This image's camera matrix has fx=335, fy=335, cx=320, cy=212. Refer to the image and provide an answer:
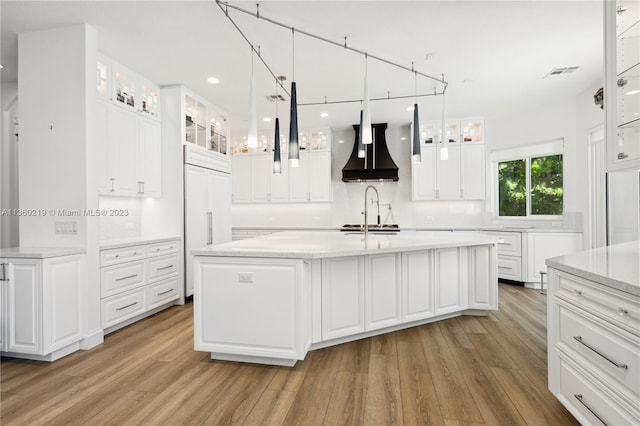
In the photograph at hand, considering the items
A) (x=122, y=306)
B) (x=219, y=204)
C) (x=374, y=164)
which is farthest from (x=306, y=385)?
(x=374, y=164)

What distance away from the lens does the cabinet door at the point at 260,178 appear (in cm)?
659

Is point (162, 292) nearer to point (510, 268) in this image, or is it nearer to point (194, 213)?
point (194, 213)

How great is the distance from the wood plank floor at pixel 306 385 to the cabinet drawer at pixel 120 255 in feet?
2.38

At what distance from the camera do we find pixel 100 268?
305 cm

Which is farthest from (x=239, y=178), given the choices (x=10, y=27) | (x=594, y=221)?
(x=594, y=221)

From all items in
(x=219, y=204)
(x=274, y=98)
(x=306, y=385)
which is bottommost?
(x=306, y=385)

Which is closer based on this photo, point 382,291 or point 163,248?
point 382,291

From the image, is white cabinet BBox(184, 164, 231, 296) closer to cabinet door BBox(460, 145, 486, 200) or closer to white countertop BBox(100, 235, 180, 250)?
white countertop BBox(100, 235, 180, 250)

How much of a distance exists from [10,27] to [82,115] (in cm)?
98

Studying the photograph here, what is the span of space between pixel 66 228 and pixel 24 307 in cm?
69

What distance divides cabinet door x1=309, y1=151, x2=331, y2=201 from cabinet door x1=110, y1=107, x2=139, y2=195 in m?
3.22

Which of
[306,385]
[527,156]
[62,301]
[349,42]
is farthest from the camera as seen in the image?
[527,156]

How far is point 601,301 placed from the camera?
148 centimetres

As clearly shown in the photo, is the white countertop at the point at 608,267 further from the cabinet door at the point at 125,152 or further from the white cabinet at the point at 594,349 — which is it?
the cabinet door at the point at 125,152
